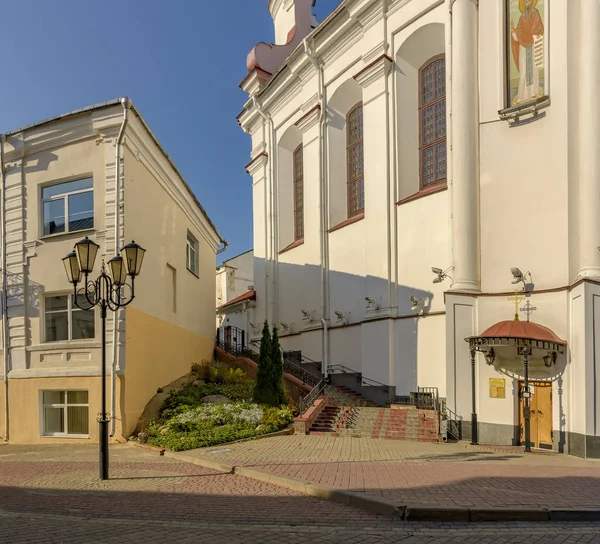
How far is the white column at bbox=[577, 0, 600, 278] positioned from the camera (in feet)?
49.6

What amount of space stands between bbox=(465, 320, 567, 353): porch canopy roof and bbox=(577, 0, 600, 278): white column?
1846 millimetres

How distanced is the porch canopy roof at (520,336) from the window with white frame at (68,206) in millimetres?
11537

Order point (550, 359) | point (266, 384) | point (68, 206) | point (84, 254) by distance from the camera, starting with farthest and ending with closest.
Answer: point (266, 384) < point (68, 206) < point (550, 359) < point (84, 254)

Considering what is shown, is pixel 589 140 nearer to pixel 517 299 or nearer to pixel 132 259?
pixel 517 299

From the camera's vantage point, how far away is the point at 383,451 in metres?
13.7

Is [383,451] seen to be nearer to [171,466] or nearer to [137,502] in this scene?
[171,466]

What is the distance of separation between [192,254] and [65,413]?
10.3m

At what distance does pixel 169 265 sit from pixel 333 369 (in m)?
8.41

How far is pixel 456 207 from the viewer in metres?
17.7

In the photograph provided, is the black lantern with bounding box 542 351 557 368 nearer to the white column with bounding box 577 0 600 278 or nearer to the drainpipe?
the white column with bounding box 577 0 600 278

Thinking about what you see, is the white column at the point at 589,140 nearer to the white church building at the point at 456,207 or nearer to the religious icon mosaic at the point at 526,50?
the white church building at the point at 456,207

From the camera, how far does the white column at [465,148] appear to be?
56.9 ft

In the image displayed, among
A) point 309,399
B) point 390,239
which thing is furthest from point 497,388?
point 390,239

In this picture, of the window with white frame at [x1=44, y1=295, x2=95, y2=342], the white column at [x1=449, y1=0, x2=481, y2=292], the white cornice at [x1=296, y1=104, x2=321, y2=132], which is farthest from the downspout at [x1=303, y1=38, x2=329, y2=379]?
the window with white frame at [x1=44, y1=295, x2=95, y2=342]
